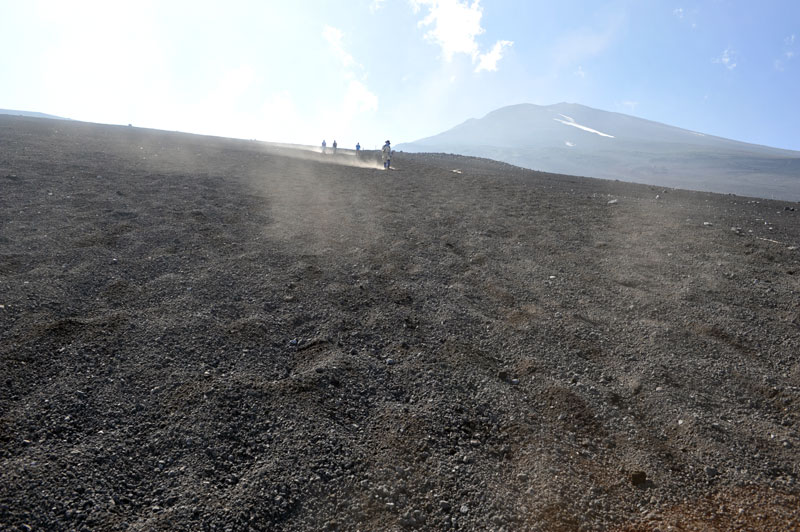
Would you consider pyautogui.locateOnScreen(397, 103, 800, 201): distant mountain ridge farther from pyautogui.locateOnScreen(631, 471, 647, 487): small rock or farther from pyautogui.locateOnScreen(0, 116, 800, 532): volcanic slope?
pyautogui.locateOnScreen(631, 471, 647, 487): small rock

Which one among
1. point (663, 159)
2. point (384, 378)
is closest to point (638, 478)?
point (384, 378)

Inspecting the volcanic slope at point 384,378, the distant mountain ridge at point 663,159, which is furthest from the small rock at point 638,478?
the distant mountain ridge at point 663,159

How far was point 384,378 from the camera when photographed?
14.2ft

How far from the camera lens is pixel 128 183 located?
37.4 ft

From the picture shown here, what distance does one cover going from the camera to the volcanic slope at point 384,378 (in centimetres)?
296

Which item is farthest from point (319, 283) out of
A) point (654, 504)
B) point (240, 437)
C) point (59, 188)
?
point (59, 188)

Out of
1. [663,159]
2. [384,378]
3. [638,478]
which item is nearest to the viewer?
[638,478]

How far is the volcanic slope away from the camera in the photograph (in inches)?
116

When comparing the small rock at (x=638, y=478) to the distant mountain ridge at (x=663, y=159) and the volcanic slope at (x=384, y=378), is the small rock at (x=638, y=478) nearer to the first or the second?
the volcanic slope at (x=384, y=378)

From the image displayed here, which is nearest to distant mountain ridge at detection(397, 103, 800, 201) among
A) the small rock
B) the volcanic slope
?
the volcanic slope

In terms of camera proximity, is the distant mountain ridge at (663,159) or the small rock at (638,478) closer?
the small rock at (638,478)

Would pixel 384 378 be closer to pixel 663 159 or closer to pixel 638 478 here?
pixel 638 478

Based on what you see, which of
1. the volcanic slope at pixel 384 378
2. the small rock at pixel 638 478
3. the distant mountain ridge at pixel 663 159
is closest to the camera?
the volcanic slope at pixel 384 378

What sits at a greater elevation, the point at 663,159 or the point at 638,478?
the point at 663,159
